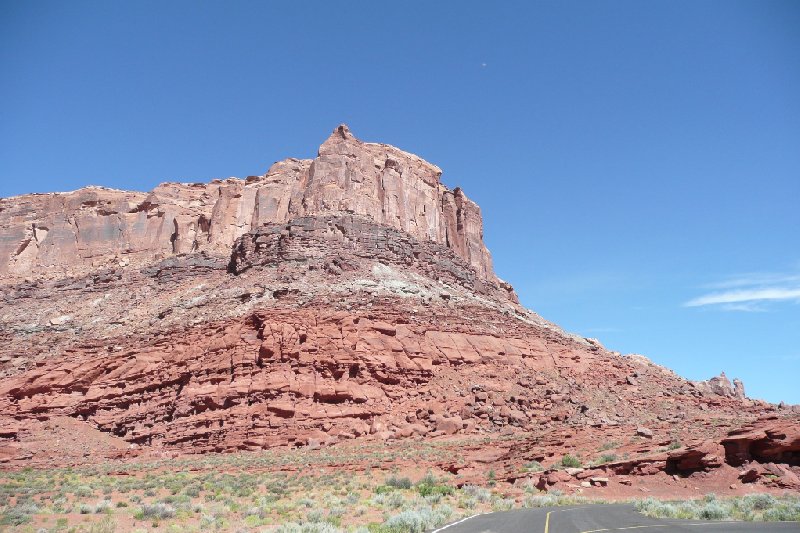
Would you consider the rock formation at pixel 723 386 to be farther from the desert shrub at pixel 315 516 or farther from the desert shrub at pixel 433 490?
the desert shrub at pixel 315 516

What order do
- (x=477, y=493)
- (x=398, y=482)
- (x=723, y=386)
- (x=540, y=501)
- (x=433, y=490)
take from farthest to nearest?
(x=723, y=386)
(x=398, y=482)
(x=433, y=490)
(x=477, y=493)
(x=540, y=501)

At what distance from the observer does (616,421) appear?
109 ft

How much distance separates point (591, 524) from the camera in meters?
12.6

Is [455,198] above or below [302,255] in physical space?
above

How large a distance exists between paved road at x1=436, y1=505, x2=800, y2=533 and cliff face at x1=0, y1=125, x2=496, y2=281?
4554 centimetres

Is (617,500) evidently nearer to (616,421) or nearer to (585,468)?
(585,468)

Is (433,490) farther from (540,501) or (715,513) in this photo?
(715,513)

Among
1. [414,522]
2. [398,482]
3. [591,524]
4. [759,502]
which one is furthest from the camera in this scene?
[398,482]

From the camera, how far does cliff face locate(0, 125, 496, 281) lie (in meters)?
61.7

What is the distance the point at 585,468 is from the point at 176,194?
69.2m

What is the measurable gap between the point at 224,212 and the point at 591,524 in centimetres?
6374

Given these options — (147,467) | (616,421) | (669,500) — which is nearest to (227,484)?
(147,467)

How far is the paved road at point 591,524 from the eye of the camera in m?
11.8

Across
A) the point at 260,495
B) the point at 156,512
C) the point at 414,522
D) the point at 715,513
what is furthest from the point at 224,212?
the point at 715,513
